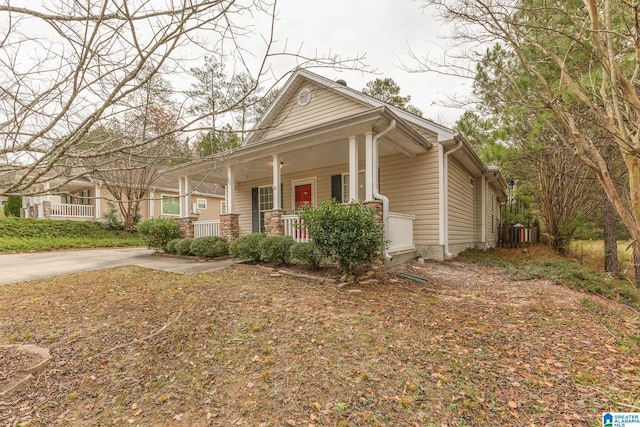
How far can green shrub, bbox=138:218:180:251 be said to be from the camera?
9.97 metres

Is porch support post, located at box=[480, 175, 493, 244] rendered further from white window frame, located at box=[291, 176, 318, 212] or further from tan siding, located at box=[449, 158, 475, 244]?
white window frame, located at box=[291, 176, 318, 212]

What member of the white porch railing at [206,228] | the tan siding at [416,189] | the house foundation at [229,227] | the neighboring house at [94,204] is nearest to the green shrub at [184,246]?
the white porch railing at [206,228]

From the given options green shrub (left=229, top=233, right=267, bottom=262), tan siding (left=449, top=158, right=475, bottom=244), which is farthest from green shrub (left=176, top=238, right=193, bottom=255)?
tan siding (left=449, top=158, right=475, bottom=244)

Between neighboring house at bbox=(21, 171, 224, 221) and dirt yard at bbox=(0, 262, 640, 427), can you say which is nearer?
dirt yard at bbox=(0, 262, 640, 427)

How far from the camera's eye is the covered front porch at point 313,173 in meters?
6.39

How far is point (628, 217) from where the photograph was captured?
312 centimetres

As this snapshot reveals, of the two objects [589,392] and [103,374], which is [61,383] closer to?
[103,374]

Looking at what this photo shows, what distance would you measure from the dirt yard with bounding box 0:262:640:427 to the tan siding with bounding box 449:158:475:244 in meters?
4.38

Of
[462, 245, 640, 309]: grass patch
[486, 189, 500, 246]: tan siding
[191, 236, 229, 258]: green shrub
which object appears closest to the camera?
[462, 245, 640, 309]: grass patch

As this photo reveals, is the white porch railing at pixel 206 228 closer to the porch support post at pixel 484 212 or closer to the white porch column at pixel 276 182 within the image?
the white porch column at pixel 276 182

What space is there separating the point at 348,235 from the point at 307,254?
1322 mm

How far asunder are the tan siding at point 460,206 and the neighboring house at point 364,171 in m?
0.03

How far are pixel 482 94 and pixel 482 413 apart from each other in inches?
265

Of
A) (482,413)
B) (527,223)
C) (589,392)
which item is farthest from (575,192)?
(482,413)
